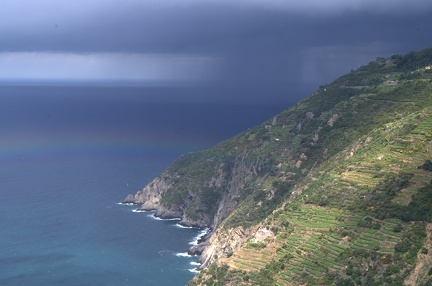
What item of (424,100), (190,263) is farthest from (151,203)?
(424,100)

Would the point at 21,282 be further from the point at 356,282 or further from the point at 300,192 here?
the point at 356,282

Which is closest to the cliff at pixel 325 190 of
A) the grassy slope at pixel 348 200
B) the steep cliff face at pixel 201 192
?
the grassy slope at pixel 348 200

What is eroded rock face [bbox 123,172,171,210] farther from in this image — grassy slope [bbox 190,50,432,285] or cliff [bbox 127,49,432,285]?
grassy slope [bbox 190,50,432,285]

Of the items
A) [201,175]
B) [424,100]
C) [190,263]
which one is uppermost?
[424,100]

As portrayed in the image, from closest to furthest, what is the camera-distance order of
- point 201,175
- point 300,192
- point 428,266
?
point 428,266 < point 300,192 < point 201,175

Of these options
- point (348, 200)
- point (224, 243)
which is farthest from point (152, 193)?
point (348, 200)

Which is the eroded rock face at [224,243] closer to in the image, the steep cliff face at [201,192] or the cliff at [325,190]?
the cliff at [325,190]

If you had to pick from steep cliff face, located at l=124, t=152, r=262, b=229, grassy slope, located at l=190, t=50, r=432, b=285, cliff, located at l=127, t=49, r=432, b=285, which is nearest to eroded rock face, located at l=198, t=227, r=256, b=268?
cliff, located at l=127, t=49, r=432, b=285
